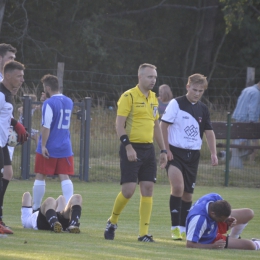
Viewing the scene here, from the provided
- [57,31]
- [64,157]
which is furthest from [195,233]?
[57,31]

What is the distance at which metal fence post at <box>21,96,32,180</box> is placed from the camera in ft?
54.3

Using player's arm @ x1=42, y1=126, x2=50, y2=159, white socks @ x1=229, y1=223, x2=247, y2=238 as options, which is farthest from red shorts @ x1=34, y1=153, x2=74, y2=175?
white socks @ x1=229, y1=223, x2=247, y2=238

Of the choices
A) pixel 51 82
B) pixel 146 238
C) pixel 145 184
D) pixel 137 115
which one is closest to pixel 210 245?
pixel 146 238

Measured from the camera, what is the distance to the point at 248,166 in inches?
704

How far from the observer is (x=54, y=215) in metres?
8.91

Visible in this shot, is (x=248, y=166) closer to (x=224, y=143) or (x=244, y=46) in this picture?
(x=224, y=143)

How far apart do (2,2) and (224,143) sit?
1632 centimetres

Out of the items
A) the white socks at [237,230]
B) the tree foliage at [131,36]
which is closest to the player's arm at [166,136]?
the white socks at [237,230]

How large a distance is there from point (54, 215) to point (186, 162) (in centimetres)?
171

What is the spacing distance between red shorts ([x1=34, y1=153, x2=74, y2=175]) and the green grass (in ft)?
2.58

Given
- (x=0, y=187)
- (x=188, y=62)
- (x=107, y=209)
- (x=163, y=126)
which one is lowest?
(x=107, y=209)

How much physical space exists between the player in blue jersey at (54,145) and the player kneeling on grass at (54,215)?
2.05 feet

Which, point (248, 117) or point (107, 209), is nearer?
point (107, 209)

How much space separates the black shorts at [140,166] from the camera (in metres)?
8.46
